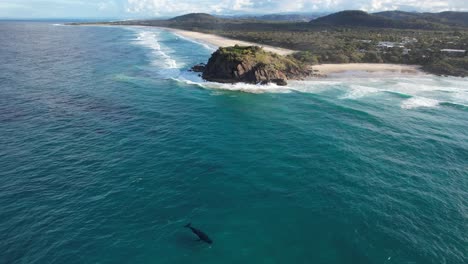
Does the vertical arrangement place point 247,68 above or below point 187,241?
above

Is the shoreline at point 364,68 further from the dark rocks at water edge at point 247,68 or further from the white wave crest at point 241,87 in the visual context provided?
the white wave crest at point 241,87

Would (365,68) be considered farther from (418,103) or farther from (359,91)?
(418,103)

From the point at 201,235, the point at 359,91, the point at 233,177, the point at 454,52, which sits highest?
the point at 454,52

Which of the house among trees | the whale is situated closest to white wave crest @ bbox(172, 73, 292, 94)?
the whale

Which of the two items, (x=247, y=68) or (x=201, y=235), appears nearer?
(x=201, y=235)

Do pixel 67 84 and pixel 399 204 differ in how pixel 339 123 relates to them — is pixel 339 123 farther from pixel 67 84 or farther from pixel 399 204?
pixel 67 84

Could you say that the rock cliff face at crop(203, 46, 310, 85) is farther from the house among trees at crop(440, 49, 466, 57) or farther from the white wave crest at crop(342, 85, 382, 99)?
the house among trees at crop(440, 49, 466, 57)

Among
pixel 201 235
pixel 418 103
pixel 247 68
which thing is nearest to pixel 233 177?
pixel 201 235
